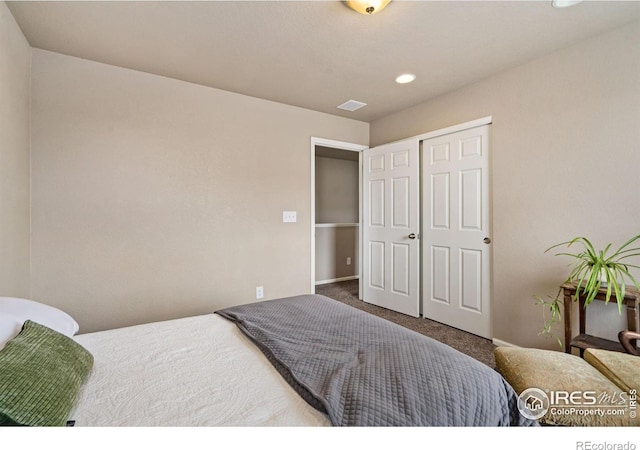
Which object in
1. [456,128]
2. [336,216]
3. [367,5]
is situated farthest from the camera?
[336,216]

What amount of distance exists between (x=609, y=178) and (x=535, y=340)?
132 cm

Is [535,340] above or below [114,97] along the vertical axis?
below

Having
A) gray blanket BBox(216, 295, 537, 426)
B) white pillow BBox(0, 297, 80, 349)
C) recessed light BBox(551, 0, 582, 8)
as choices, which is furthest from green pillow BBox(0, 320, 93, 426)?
recessed light BBox(551, 0, 582, 8)

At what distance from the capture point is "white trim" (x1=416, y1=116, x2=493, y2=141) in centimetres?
265

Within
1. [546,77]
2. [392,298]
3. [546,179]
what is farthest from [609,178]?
[392,298]

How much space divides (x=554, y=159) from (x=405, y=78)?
4.53ft

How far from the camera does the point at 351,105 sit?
329 centimetres

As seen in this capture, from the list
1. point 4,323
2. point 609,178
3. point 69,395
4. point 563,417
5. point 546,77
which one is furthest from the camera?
point 546,77

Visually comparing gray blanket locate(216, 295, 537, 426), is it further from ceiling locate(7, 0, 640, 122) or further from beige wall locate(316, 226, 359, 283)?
beige wall locate(316, 226, 359, 283)

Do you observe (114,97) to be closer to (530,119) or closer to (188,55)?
(188,55)

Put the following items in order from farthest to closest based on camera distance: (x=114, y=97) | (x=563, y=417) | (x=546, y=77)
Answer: (x=114, y=97) → (x=546, y=77) → (x=563, y=417)

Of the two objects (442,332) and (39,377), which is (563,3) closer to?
(442,332)

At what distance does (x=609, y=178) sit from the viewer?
1.95m

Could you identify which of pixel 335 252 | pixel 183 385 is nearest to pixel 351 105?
pixel 335 252
